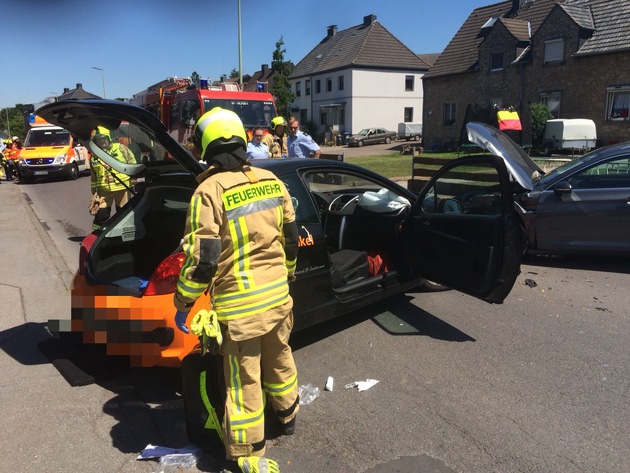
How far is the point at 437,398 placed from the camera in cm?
346

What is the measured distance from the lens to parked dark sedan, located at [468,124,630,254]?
239 inches

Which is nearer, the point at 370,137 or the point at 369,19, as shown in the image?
the point at 370,137

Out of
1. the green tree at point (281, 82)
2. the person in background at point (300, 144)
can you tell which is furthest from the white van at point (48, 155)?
the green tree at point (281, 82)

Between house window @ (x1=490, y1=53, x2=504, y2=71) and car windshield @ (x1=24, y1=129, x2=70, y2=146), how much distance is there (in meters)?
23.0

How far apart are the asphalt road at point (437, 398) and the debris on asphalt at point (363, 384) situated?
37 mm

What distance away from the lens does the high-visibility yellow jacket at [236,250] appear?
249 centimetres

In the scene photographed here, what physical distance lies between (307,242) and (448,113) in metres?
32.0

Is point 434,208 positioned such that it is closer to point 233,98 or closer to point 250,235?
point 250,235

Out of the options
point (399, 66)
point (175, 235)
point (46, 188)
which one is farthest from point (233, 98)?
point (399, 66)

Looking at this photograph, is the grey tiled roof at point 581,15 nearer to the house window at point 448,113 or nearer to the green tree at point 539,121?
the green tree at point 539,121

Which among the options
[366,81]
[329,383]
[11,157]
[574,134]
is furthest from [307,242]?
[366,81]

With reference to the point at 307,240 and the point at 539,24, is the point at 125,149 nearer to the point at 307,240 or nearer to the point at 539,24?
the point at 307,240

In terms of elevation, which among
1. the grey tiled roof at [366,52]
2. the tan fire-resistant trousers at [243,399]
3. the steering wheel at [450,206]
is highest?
the grey tiled roof at [366,52]

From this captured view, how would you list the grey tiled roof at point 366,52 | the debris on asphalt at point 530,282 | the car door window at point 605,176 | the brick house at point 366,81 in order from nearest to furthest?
the debris on asphalt at point 530,282 < the car door window at point 605,176 < the brick house at point 366,81 < the grey tiled roof at point 366,52
